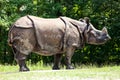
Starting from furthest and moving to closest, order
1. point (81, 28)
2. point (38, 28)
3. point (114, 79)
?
point (81, 28)
point (38, 28)
point (114, 79)

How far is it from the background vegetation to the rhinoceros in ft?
39.3

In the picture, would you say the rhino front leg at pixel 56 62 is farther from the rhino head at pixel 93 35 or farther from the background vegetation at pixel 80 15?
the background vegetation at pixel 80 15

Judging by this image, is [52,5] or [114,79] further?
Result: [52,5]

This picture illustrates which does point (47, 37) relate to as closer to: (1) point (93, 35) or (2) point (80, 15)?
(1) point (93, 35)

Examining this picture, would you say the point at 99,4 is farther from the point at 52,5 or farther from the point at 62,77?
the point at 62,77

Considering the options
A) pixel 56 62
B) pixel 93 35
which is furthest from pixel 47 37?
pixel 93 35

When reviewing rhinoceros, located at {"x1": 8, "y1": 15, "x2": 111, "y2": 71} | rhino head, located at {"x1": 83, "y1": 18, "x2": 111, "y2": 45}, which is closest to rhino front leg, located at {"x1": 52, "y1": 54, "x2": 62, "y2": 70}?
rhinoceros, located at {"x1": 8, "y1": 15, "x2": 111, "y2": 71}

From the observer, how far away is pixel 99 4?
26391 mm

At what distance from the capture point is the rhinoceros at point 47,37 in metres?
12.8

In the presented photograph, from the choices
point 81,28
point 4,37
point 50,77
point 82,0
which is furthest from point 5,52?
point 50,77

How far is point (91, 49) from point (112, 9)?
11.0 ft

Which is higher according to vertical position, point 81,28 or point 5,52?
point 81,28

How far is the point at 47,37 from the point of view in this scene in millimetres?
13109

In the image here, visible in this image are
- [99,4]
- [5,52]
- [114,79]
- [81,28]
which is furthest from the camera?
[5,52]
